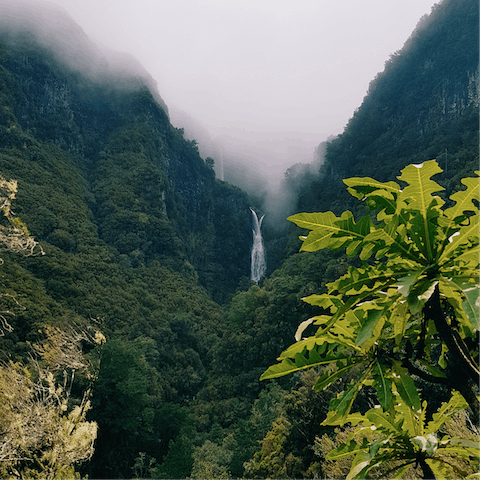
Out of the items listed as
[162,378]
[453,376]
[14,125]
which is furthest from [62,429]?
[14,125]

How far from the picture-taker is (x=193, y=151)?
206 feet

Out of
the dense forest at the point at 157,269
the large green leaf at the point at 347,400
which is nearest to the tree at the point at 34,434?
the dense forest at the point at 157,269

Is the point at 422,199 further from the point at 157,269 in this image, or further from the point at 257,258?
the point at 257,258

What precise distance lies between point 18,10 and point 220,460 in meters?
62.9

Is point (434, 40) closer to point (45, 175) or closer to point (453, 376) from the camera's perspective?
point (45, 175)

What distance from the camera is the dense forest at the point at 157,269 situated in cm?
884

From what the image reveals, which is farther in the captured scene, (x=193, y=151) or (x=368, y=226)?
(x=193, y=151)

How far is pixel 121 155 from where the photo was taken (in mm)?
47938

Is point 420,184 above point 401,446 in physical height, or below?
above

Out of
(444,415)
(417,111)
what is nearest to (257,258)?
(417,111)

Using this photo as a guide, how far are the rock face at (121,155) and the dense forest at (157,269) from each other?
26 centimetres

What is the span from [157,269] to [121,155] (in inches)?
811

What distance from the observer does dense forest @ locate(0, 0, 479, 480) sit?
8844 mm

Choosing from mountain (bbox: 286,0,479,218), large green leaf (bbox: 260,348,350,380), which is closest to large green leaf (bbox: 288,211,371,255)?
large green leaf (bbox: 260,348,350,380)
